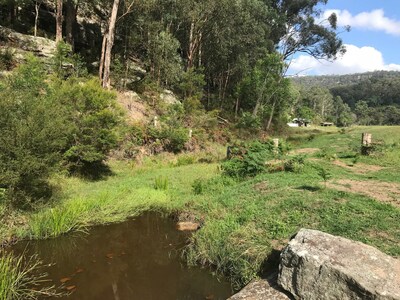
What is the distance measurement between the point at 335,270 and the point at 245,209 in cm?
392

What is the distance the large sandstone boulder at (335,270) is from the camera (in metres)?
4.37

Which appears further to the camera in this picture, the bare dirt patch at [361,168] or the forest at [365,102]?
the forest at [365,102]

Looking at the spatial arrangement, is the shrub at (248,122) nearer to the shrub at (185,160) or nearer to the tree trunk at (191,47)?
the tree trunk at (191,47)

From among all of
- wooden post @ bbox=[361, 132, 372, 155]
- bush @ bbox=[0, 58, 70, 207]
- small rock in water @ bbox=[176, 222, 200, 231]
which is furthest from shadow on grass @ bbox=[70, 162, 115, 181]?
wooden post @ bbox=[361, 132, 372, 155]

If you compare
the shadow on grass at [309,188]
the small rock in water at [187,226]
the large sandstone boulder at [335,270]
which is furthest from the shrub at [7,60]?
the large sandstone boulder at [335,270]

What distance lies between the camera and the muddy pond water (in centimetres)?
588

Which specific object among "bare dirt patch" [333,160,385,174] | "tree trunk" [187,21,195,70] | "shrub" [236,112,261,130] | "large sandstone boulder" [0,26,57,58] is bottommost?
"bare dirt patch" [333,160,385,174]

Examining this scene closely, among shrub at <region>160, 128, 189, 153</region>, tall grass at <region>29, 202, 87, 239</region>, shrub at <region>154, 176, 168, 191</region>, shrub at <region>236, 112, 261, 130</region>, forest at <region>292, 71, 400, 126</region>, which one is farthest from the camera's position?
forest at <region>292, 71, 400, 126</region>

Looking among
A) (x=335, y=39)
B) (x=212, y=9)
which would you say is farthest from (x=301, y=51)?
(x=212, y=9)

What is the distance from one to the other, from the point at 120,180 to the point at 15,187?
5.50 meters

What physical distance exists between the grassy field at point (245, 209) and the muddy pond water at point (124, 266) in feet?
1.19

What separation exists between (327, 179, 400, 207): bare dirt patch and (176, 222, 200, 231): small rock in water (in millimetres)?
4212

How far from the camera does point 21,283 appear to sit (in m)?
5.64

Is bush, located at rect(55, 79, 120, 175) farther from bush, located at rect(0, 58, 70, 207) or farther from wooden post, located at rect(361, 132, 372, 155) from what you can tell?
wooden post, located at rect(361, 132, 372, 155)
